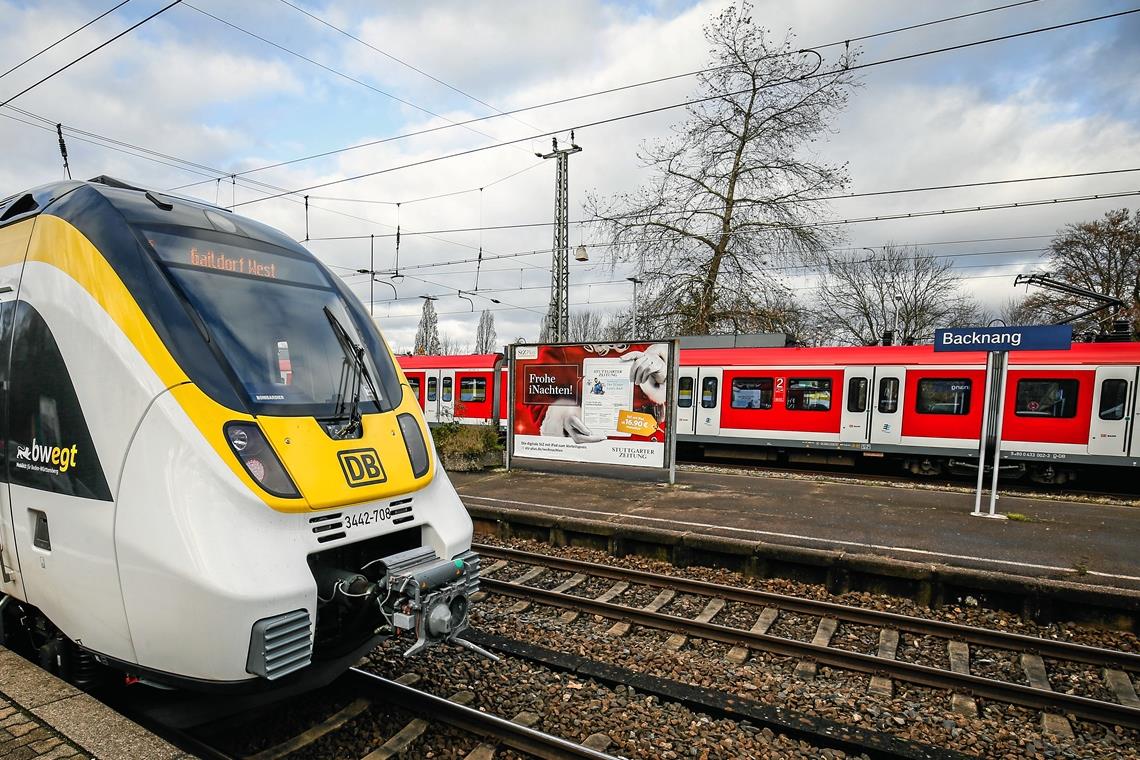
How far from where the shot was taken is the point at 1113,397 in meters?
13.3

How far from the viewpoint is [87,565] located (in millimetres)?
3107

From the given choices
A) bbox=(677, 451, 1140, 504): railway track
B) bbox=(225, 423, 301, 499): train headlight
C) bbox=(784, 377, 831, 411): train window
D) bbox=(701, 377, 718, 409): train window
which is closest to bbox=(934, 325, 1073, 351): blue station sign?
bbox=(677, 451, 1140, 504): railway track

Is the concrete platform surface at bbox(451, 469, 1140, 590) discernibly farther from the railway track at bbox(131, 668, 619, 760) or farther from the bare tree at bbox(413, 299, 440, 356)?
the bare tree at bbox(413, 299, 440, 356)

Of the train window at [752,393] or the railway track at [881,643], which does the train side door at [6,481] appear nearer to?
the railway track at [881,643]

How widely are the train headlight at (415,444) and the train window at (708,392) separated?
14.4 m

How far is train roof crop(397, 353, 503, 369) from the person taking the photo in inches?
858

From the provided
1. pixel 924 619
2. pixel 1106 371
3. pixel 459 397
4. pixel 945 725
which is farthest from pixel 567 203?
pixel 945 725

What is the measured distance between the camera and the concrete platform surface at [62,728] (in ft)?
8.96

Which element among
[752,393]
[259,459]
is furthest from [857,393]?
[259,459]

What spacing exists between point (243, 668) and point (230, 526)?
0.64 meters

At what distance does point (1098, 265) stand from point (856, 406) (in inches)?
1021

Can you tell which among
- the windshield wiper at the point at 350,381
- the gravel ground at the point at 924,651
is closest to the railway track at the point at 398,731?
the windshield wiper at the point at 350,381

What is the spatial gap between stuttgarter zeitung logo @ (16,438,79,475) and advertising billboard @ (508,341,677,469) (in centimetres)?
923

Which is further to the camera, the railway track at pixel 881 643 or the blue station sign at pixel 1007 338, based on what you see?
the blue station sign at pixel 1007 338
